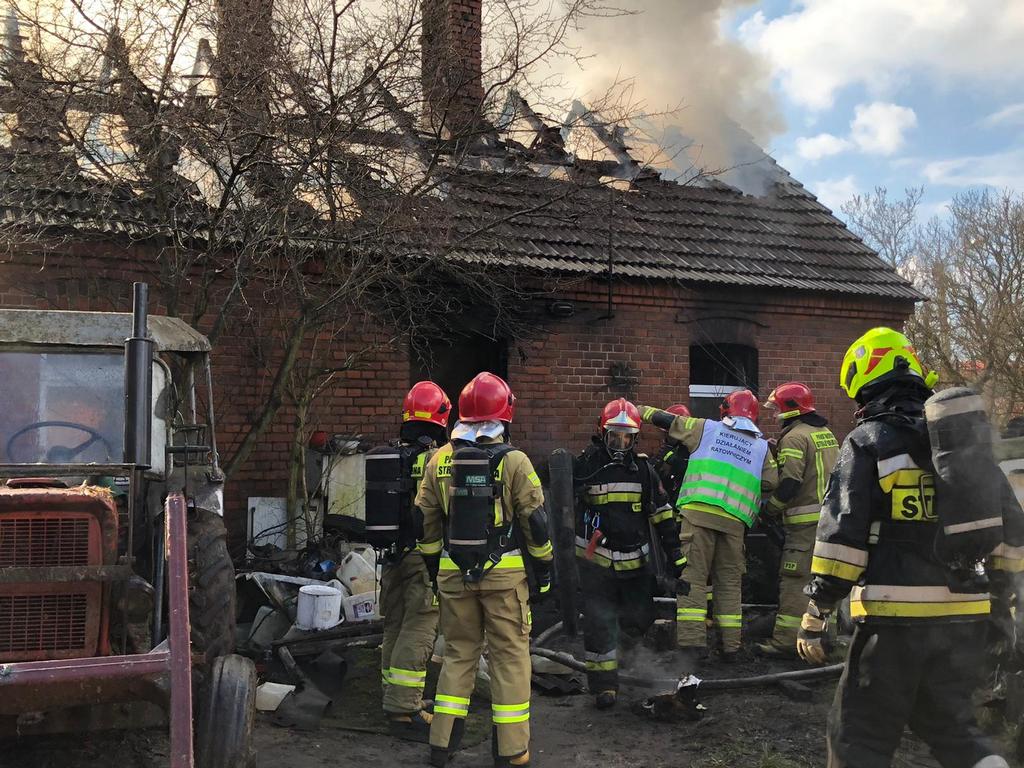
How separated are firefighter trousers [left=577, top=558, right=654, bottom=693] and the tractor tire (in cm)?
241

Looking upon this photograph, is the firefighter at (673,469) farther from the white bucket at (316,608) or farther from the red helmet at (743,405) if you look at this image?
the white bucket at (316,608)

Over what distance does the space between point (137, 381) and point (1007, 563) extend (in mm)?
3442

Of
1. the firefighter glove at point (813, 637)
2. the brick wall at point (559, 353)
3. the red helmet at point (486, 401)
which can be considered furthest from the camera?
the brick wall at point (559, 353)

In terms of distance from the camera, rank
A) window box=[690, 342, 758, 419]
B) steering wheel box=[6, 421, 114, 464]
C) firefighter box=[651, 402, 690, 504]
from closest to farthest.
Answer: steering wheel box=[6, 421, 114, 464] < firefighter box=[651, 402, 690, 504] < window box=[690, 342, 758, 419]

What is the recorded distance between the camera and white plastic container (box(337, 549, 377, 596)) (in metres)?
6.96

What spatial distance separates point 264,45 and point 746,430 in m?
4.40

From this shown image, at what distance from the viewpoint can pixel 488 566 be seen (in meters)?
4.60

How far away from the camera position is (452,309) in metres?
8.77

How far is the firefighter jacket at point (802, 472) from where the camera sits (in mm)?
6824

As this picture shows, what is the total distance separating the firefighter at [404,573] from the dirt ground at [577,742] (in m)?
0.25

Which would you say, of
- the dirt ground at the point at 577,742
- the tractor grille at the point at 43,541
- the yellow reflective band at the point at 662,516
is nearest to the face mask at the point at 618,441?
the yellow reflective band at the point at 662,516

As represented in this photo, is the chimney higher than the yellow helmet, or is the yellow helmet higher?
the chimney

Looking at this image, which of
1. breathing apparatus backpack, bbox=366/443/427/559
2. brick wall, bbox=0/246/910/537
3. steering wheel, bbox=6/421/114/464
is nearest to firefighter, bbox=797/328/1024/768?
breathing apparatus backpack, bbox=366/443/427/559

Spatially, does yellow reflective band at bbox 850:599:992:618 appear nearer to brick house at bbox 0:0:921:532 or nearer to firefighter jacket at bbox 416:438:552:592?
firefighter jacket at bbox 416:438:552:592
